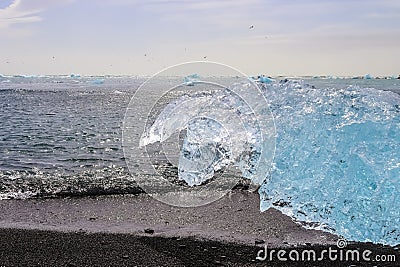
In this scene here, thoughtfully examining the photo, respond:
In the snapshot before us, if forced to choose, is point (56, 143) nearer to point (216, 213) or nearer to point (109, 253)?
point (216, 213)

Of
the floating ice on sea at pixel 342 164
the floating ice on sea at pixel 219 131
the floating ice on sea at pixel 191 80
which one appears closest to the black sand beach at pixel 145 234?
the floating ice on sea at pixel 342 164

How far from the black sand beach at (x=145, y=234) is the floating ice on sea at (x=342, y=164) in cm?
35

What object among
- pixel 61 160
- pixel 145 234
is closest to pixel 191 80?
pixel 145 234

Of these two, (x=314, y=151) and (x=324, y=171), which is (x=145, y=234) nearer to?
(x=324, y=171)

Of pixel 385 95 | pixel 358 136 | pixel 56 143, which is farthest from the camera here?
pixel 56 143

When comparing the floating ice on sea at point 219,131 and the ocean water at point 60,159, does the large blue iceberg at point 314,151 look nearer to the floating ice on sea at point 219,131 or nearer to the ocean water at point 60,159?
the floating ice on sea at point 219,131

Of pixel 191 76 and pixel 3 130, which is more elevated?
pixel 191 76

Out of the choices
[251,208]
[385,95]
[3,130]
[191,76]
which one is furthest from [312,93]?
[3,130]

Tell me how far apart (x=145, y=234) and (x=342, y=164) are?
10.9 feet

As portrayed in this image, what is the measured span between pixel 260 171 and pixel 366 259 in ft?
11.5

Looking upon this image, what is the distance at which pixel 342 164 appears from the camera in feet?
24.1

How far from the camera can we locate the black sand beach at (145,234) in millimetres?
5828

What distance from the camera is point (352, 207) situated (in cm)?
700

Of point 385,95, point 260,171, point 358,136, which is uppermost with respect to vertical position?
point 385,95
